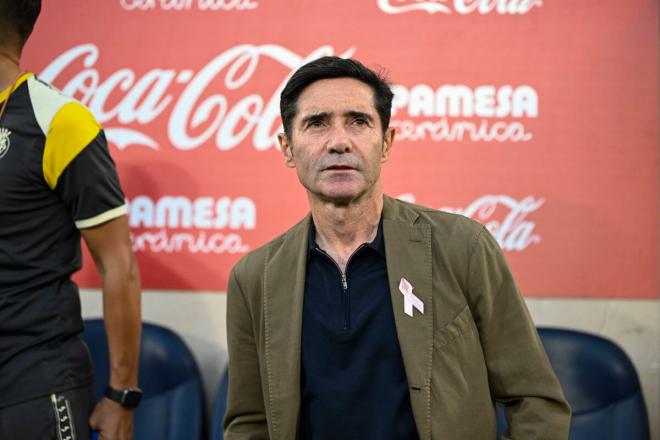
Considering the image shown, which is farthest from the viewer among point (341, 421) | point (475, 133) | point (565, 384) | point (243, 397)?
point (475, 133)

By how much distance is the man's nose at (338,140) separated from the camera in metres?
1.71

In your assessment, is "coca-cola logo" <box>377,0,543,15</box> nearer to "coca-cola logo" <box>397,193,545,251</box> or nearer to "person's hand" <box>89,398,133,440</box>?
"coca-cola logo" <box>397,193,545,251</box>

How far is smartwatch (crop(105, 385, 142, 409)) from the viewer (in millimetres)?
1900

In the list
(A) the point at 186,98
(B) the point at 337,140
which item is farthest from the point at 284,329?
(A) the point at 186,98

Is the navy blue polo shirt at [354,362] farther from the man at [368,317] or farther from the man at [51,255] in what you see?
the man at [51,255]

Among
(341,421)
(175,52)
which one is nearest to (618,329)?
(341,421)

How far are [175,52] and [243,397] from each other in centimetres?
168

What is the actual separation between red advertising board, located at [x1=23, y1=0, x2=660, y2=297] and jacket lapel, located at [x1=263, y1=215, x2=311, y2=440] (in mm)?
1246

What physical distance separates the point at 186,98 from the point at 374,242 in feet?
5.12

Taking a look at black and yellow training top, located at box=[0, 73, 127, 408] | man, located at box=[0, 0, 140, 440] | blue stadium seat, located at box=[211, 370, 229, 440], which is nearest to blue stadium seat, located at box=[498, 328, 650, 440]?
blue stadium seat, located at box=[211, 370, 229, 440]

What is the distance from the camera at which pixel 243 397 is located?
1.83m

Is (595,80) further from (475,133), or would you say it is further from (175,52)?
(175,52)

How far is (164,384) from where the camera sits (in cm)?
288

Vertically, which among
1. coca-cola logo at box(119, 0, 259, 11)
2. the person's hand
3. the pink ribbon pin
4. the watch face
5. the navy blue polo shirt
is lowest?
the person's hand
